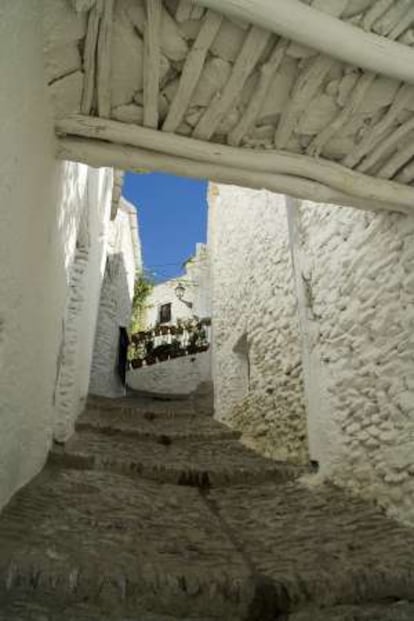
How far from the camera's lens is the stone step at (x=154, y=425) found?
5957 millimetres

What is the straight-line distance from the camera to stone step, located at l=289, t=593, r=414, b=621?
1.84 m

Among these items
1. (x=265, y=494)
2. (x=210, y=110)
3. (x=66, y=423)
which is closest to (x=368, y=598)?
(x=265, y=494)

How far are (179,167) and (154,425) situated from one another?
5.27 metres

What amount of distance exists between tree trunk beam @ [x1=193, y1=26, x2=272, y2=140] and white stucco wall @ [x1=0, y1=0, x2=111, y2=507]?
0.87 m

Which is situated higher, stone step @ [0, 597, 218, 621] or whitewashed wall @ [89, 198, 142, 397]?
whitewashed wall @ [89, 198, 142, 397]

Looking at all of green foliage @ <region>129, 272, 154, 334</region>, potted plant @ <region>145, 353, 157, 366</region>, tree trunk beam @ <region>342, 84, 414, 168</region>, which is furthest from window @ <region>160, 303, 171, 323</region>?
tree trunk beam @ <region>342, 84, 414, 168</region>

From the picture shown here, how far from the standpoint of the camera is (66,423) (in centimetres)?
482

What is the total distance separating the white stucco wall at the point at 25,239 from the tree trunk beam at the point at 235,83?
875mm

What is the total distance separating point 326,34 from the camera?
1.94m

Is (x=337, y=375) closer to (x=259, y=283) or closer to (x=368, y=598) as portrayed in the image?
(x=368, y=598)

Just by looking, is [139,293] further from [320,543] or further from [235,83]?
[235,83]

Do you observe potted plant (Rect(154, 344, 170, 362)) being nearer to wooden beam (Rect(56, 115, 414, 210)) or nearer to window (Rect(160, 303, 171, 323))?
window (Rect(160, 303, 171, 323))

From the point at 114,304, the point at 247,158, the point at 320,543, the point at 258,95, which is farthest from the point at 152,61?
the point at 114,304

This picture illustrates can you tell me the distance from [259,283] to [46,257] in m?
4.01
